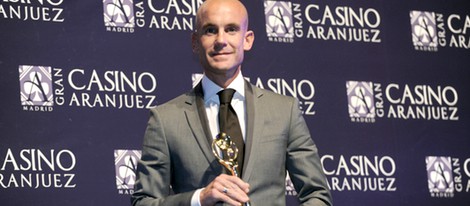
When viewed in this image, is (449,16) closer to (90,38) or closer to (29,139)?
(90,38)

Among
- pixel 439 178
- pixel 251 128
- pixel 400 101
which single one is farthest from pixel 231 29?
pixel 439 178

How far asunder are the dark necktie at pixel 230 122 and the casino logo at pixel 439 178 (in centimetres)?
245

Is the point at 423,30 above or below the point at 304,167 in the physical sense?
above

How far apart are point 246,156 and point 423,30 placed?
273cm

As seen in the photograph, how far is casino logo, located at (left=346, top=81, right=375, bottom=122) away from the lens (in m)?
4.84

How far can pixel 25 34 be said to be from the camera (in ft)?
13.8

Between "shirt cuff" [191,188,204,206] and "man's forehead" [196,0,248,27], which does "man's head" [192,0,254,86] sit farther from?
"shirt cuff" [191,188,204,206]

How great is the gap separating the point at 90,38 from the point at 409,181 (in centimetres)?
182

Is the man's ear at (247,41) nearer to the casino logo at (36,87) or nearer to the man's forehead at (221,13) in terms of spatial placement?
the man's forehead at (221,13)

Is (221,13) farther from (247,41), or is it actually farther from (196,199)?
(196,199)

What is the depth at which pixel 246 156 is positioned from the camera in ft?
8.63

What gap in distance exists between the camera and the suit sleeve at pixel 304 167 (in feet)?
8.77

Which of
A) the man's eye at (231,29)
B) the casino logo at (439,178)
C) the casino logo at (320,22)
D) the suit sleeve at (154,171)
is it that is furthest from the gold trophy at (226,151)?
the casino logo at (439,178)

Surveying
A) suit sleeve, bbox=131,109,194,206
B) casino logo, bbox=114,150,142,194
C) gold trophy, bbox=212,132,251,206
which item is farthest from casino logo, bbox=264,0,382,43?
gold trophy, bbox=212,132,251,206
